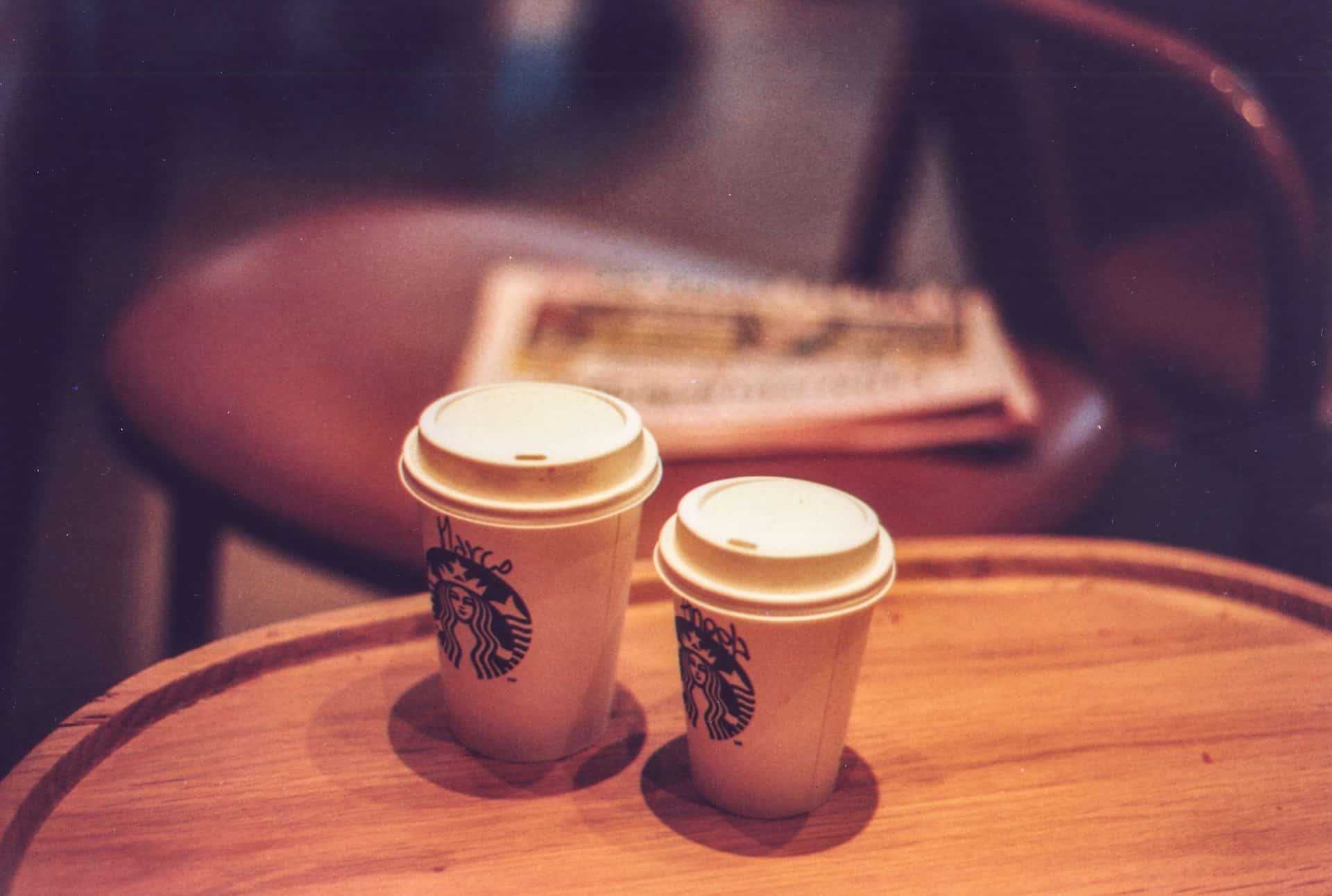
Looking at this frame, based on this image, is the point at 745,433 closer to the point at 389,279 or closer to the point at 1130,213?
the point at 389,279

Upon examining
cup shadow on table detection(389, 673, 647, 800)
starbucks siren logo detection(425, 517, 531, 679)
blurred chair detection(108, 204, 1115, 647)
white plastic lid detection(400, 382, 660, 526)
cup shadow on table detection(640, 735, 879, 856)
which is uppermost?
white plastic lid detection(400, 382, 660, 526)

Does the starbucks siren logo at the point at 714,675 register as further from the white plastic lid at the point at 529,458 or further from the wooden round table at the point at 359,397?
the wooden round table at the point at 359,397

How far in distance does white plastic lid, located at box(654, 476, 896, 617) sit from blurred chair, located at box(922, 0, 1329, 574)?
0.65 m

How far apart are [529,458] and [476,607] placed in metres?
0.08

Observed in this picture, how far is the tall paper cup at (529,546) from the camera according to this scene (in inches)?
19.7

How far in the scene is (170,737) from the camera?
0.59 meters

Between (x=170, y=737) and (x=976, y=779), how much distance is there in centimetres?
40

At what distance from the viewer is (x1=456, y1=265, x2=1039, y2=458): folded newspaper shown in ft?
3.24

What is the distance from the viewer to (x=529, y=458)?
0.50 metres

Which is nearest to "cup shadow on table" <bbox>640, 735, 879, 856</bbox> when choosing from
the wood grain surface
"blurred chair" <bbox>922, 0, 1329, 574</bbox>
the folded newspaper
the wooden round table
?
the wood grain surface

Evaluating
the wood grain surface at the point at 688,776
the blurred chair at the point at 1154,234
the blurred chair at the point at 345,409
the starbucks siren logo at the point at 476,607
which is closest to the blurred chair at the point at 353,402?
the blurred chair at the point at 345,409

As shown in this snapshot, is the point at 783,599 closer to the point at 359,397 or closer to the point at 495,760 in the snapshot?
the point at 495,760

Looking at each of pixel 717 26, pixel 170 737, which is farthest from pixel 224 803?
pixel 717 26

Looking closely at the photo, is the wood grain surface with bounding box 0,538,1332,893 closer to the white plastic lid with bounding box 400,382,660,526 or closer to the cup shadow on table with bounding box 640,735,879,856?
the cup shadow on table with bounding box 640,735,879,856
